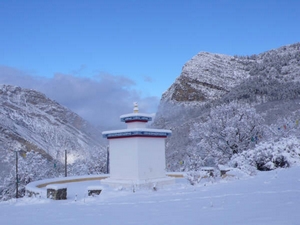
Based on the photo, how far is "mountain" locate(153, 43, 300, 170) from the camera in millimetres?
24406

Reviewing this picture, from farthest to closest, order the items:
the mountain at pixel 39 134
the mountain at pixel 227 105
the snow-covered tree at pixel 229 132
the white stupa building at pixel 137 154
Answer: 1. the mountain at pixel 39 134
2. the mountain at pixel 227 105
3. the snow-covered tree at pixel 229 132
4. the white stupa building at pixel 137 154

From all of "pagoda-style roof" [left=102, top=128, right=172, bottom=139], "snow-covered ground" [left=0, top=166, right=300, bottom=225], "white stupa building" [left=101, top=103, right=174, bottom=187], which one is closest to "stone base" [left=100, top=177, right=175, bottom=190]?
"white stupa building" [left=101, top=103, right=174, bottom=187]

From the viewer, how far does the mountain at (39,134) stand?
55706 millimetres

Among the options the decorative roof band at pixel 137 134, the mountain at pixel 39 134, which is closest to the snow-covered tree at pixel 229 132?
the decorative roof band at pixel 137 134

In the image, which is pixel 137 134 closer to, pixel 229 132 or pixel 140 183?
pixel 140 183

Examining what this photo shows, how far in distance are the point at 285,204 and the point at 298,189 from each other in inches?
74.6

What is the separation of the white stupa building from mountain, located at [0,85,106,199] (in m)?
21.5

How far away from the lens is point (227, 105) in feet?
87.8

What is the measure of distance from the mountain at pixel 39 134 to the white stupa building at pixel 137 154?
21.5 metres

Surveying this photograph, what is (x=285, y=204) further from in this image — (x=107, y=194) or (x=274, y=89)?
(x=274, y=89)

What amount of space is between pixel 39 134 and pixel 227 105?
10108 centimetres

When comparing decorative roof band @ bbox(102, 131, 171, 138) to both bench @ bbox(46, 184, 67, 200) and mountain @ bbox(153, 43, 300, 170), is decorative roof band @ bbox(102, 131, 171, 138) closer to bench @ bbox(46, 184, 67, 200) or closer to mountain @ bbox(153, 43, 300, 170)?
bench @ bbox(46, 184, 67, 200)

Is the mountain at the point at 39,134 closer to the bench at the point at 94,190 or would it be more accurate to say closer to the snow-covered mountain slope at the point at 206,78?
the bench at the point at 94,190

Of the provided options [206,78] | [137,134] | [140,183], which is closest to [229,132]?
[137,134]
